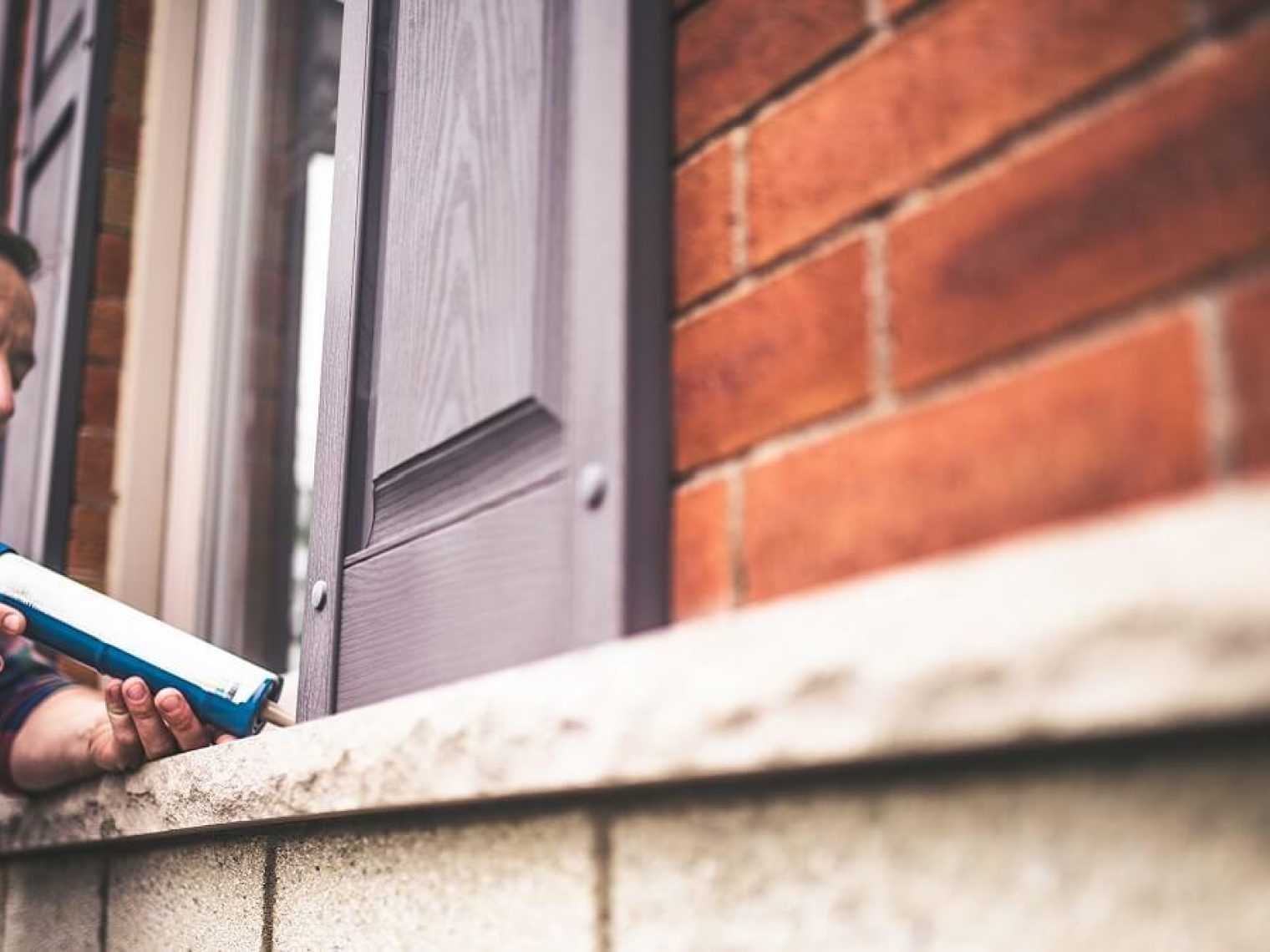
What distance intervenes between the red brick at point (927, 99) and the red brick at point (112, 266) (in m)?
1.93

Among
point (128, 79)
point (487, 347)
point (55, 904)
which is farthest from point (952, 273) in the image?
point (128, 79)

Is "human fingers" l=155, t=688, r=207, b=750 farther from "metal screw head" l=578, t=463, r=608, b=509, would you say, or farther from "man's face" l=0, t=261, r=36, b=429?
"man's face" l=0, t=261, r=36, b=429

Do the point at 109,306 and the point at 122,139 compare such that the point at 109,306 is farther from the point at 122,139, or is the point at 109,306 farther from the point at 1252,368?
the point at 1252,368

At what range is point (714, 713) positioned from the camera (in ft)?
2.34

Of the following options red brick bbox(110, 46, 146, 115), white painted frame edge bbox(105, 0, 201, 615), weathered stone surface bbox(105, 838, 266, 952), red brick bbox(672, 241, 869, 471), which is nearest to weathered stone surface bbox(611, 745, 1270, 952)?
red brick bbox(672, 241, 869, 471)

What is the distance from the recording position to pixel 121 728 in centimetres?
144

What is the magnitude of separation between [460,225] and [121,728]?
68 cm

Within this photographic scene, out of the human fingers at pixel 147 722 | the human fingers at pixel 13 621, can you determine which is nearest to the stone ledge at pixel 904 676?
the human fingers at pixel 147 722

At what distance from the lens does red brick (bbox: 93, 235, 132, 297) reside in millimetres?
2486

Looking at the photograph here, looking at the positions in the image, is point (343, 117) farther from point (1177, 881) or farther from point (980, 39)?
point (1177, 881)

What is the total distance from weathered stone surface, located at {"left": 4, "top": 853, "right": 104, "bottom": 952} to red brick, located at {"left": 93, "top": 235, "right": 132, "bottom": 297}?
3.58 ft

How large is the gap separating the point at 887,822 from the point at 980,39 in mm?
415

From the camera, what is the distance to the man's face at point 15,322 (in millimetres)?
2105

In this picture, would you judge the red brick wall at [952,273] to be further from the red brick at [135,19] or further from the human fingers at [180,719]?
the red brick at [135,19]
